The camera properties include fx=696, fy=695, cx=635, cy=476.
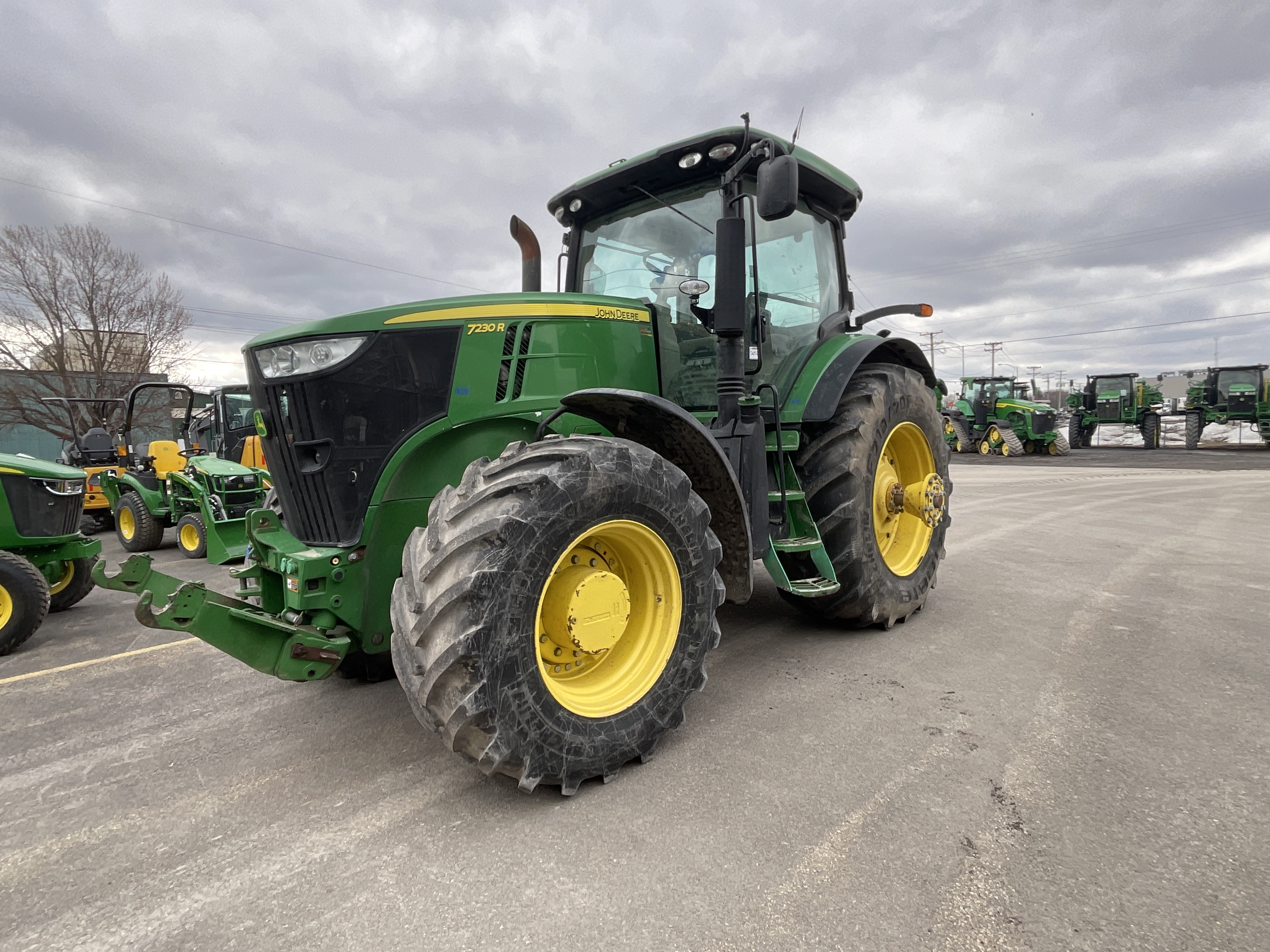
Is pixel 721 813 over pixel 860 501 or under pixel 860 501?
under

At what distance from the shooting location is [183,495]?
27.3ft

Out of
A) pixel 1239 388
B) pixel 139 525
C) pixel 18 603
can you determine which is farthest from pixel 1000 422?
pixel 18 603

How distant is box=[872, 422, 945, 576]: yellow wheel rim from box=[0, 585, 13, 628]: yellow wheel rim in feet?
17.3

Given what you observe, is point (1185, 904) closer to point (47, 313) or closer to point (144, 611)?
point (144, 611)

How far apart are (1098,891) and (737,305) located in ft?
7.88

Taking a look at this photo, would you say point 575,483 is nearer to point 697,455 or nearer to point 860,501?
point 697,455

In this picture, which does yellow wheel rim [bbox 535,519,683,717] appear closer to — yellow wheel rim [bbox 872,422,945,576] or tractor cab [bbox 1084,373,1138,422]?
yellow wheel rim [bbox 872,422,945,576]

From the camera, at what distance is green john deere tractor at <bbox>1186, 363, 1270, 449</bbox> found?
22.7 m

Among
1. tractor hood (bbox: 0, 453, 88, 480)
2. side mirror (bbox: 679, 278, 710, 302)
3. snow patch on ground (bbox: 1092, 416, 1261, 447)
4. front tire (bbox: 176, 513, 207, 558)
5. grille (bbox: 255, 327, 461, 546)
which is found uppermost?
side mirror (bbox: 679, 278, 710, 302)

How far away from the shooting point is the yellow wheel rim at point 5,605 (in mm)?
4324

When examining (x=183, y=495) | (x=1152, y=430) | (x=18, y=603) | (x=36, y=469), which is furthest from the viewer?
(x=1152, y=430)

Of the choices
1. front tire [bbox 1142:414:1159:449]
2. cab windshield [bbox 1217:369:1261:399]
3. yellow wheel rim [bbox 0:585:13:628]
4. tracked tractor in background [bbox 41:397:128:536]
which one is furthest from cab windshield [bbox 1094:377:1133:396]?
yellow wheel rim [bbox 0:585:13:628]

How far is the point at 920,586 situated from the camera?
429 cm

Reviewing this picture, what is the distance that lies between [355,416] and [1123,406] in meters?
30.0
